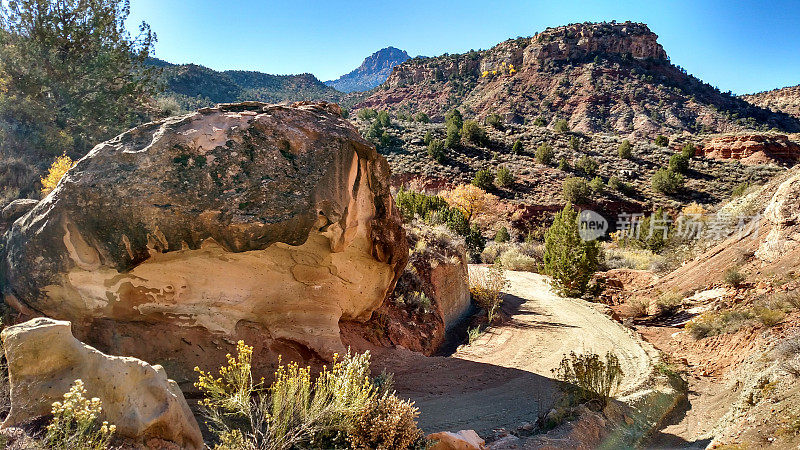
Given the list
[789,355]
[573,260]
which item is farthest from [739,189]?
[789,355]

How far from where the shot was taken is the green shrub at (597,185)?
37.3m

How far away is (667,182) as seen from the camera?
3678 centimetres

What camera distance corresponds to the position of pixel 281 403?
384 cm

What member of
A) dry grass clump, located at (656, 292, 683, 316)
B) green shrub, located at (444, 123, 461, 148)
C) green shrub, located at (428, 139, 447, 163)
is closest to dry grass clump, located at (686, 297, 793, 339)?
dry grass clump, located at (656, 292, 683, 316)

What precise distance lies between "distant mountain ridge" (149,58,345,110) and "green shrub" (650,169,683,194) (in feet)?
136

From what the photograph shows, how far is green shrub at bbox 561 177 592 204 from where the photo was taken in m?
36.6

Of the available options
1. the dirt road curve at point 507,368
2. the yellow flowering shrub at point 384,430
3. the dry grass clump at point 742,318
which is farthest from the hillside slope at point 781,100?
the yellow flowering shrub at point 384,430

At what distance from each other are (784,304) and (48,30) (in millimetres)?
21841

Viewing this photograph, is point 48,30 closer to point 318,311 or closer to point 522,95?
point 318,311

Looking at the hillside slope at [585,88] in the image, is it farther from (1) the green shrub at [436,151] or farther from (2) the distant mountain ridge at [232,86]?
(1) the green shrub at [436,151]

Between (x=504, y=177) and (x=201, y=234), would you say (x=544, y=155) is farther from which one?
(x=201, y=234)

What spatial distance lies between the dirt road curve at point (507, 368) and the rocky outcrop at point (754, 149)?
1570 inches

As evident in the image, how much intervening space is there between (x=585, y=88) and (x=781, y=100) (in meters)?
30.4

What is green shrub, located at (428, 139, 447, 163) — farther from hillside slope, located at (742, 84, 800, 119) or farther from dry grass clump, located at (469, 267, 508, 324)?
hillside slope, located at (742, 84, 800, 119)
